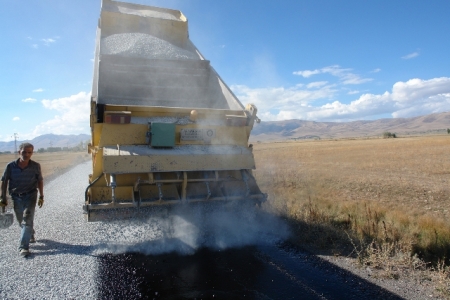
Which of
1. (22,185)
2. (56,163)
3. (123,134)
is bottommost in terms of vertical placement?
(56,163)

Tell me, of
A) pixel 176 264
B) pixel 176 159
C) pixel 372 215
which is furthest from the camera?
pixel 372 215

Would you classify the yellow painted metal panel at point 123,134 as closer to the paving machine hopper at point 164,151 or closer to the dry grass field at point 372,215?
the paving machine hopper at point 164,151

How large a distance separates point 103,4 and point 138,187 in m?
6.19

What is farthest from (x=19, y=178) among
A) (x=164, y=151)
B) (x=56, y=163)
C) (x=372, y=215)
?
(x=56, y=163)

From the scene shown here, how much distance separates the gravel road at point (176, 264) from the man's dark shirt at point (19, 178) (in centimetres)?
88

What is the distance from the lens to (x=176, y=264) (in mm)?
4039

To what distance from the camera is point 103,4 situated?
828cm

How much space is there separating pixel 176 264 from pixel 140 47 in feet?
15.4

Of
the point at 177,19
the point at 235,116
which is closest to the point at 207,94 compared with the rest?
the point at 235,116

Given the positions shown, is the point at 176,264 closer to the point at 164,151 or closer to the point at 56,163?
the point at 164,151

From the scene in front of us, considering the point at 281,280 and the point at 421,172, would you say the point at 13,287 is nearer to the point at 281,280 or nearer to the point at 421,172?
the point at 281,280

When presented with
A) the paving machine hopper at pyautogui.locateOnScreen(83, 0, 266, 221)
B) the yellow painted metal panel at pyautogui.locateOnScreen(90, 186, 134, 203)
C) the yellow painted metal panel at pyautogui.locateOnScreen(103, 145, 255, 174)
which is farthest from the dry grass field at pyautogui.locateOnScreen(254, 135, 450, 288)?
the yellow painted metal panel at pyautogui.locateOnScreen(90, 186, 134, 203)

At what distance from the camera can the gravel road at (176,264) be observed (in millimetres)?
3311

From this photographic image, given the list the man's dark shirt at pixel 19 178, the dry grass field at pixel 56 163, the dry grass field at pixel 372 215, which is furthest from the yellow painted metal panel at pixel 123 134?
the dry grass field at pixel 56 163
